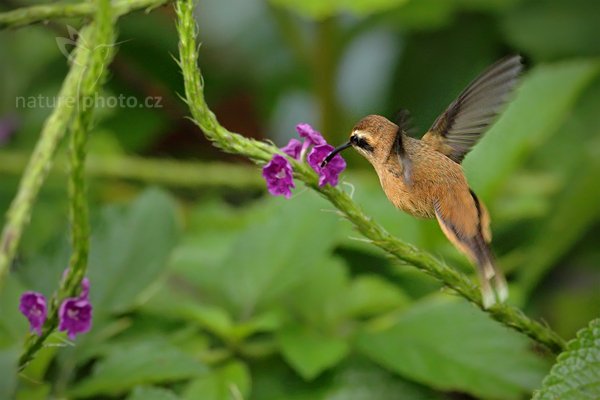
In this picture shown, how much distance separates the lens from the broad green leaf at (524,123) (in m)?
1.60

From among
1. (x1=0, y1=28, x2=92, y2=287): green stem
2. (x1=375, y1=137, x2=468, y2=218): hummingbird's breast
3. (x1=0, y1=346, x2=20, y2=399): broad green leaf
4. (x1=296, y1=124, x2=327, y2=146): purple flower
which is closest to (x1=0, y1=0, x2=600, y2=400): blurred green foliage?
(x1=0, y1=346, x2=20, y2=399): broad green leaf

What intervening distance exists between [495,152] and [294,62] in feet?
3.34

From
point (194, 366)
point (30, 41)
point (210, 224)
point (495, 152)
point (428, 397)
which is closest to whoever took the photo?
point (194, 366)

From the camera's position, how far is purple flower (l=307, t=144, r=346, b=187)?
0.83m

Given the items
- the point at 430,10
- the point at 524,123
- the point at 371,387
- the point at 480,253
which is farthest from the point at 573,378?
the point at 430,10

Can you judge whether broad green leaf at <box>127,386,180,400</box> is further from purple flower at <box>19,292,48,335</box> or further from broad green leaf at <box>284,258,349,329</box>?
broad green leaf at <box>284,258,349,329</box>

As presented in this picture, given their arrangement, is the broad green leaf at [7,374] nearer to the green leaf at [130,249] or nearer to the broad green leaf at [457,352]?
the green leaf at [130,249]

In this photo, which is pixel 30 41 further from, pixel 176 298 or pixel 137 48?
pixel 176 298

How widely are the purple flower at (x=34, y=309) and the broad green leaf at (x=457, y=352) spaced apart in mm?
517

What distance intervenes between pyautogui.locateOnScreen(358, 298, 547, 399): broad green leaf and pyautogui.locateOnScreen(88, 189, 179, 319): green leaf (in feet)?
1.08

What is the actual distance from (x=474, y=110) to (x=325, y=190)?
179mm

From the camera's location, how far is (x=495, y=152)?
64.6 inches

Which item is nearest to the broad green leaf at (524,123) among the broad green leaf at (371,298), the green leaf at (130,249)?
the broad green leaf at (371,298)

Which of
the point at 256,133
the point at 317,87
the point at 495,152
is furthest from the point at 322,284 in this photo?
the point at 256,133
